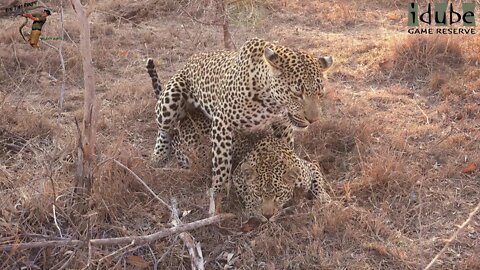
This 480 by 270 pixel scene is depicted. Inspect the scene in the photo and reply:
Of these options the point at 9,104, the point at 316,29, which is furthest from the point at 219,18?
the point at 9,104

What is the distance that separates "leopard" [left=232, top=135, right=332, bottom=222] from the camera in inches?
200

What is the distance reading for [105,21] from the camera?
10555 millimetres

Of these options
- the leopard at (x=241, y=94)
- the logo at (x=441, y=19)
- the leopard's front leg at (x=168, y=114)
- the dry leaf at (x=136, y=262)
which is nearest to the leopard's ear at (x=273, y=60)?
the leopard at (x=241, y=94)

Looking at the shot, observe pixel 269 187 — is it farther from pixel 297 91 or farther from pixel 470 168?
pixel 470 168

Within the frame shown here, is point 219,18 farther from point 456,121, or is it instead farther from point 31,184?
point 31,184

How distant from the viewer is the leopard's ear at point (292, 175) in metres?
5.26

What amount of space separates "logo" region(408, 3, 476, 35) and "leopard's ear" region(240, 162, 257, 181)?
14.3ft

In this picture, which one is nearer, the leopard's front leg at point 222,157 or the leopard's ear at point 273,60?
the leopard's ear at point 273,60

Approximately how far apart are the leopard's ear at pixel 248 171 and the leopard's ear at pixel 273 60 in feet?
2.93

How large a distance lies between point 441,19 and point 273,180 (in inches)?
219

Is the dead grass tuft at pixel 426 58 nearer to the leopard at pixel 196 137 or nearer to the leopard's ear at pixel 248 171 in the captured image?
the leopard at pixel 196 137

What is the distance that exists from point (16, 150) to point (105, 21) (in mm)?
4775

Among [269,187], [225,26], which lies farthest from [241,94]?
[225,26]

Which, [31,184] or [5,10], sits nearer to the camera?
[31,184]
